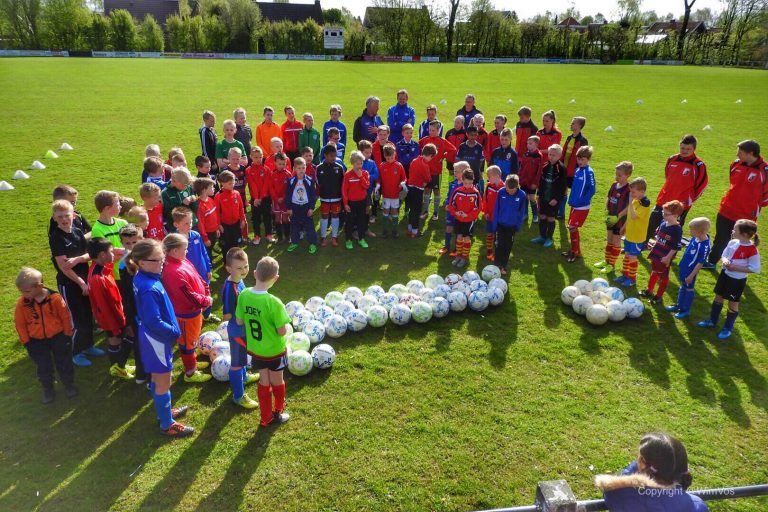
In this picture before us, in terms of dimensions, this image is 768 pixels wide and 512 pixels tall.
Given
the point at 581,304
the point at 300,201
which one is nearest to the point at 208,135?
the point at 300,201

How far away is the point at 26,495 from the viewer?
4.34 meters

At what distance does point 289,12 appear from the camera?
94.8 m

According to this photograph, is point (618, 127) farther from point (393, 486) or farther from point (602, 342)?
point (393, 486)

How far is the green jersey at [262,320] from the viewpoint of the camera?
15.7 feet

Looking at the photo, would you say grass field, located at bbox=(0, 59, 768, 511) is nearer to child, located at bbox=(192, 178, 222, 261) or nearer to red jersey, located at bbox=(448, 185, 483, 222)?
red jersey, located at bbox=(448, 185, 483, 222)

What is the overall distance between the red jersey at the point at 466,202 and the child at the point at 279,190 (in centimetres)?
347

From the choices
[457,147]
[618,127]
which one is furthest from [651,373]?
[618,127]

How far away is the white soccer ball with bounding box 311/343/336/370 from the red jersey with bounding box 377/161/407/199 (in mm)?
4793

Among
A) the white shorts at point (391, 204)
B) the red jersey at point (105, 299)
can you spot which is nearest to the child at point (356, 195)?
the white shorts at point (391, 204)

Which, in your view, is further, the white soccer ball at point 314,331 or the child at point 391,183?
the child at point 391,183

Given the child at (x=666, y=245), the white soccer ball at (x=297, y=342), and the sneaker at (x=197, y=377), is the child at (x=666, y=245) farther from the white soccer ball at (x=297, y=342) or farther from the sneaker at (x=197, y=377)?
the sneaker at (x=197, y=377)

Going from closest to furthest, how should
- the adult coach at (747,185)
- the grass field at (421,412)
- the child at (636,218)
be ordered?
1. the grass field at (421,412)
2. the child at (636,218)
3. the adult coach at (747,185)

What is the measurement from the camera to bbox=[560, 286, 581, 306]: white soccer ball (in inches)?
303

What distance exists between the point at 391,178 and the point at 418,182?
0.60 m
